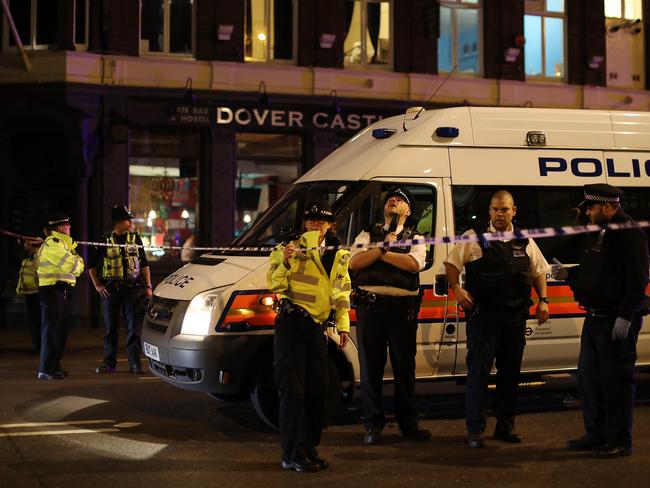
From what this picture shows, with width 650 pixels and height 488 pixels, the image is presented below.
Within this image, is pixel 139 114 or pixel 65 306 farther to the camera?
pixel 139 114

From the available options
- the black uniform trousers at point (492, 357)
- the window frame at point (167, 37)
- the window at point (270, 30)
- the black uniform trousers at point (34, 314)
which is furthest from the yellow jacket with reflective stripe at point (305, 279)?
the window at point (270, 30)

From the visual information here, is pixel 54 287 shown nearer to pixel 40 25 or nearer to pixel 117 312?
pixel 117 312

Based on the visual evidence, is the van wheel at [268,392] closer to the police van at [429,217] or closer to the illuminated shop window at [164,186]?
the police van at [429,217]

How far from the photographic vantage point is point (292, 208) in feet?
29.4

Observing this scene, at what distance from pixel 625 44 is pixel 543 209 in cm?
1481

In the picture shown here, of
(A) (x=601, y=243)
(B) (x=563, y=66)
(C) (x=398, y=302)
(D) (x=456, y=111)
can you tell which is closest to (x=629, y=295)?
(A) (x=601, y=243)

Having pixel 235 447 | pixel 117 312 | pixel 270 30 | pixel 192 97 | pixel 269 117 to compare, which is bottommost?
pixel 235 447

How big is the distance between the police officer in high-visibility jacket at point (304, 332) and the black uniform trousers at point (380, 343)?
733 mm

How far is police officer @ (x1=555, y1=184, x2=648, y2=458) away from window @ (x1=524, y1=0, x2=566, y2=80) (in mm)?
14814

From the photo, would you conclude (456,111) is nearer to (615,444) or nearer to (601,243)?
(601,243)

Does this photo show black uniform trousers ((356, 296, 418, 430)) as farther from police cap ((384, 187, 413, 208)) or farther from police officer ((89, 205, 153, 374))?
police officer ((89, 205, 153, 374))

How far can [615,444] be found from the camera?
718cm

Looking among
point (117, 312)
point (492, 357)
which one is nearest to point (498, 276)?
point (492, 357)

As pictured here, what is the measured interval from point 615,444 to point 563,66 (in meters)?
15.8
